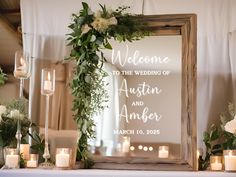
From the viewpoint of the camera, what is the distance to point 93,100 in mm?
1947

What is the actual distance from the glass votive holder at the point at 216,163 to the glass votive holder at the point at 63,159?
641 mm

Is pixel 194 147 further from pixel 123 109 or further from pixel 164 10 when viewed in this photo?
pixel 164 10

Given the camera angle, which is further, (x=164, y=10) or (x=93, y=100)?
(x=164, y=10)

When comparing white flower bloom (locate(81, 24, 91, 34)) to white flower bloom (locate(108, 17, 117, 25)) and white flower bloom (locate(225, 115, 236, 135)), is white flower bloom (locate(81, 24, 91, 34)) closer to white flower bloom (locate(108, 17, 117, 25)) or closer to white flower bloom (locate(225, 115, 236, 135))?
white flower bloom (locate(108, 17, 117, 25))

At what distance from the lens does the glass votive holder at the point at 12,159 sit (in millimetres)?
1788

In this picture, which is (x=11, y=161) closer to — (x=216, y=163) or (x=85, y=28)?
(x=85, y=28)

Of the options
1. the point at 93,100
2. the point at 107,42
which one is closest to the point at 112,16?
the point at 107,42

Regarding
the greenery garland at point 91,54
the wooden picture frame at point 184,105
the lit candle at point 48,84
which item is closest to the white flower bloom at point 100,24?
the greenery garland at point 91,54

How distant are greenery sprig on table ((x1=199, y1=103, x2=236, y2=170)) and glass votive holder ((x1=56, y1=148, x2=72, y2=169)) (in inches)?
24.0

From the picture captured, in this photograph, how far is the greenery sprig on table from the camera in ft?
6.32

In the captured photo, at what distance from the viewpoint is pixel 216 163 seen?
188 cm

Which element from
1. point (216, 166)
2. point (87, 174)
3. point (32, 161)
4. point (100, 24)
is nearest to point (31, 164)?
point (32, 161)

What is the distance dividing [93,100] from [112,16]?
0.40 m

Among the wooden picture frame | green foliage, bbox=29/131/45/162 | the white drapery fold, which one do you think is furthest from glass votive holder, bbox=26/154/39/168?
the white drapery fold
